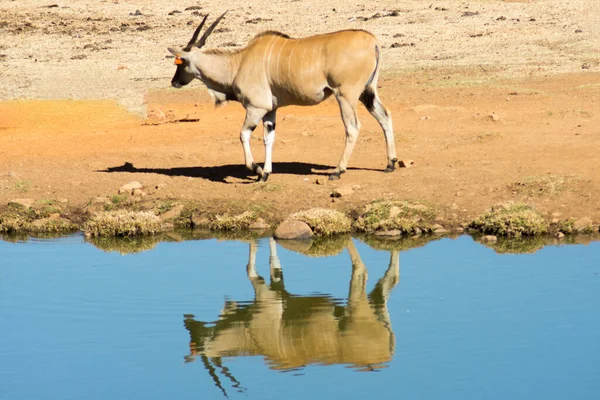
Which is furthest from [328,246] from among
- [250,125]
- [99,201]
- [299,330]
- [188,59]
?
[188,59]

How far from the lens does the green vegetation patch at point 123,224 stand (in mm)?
13570

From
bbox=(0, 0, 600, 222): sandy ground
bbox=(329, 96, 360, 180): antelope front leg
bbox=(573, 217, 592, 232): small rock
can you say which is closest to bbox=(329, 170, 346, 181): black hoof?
bbox=(329, 96, 360, 180): antelope front leg

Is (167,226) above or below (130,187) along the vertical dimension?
below

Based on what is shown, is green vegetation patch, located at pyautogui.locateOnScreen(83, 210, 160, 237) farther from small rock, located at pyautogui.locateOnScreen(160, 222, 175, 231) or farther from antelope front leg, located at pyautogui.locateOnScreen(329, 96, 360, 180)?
antelope front leg, located at pyautogui.locateOnScreen(329, 96, 360, 180)

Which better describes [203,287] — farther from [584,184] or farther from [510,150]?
[510,150]

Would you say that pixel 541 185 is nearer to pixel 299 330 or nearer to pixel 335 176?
pixel 335 176

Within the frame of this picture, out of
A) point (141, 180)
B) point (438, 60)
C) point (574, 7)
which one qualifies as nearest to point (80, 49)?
point (438, 60)

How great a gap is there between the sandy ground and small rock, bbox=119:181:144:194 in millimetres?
155

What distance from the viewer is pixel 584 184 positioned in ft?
45.6

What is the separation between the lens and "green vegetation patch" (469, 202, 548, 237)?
1272cm

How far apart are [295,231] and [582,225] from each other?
326cm

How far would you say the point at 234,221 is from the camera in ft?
45.0

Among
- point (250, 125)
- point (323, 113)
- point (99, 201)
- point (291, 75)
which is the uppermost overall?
point (291, 75)

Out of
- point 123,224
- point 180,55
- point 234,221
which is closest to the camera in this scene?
point 123,224
